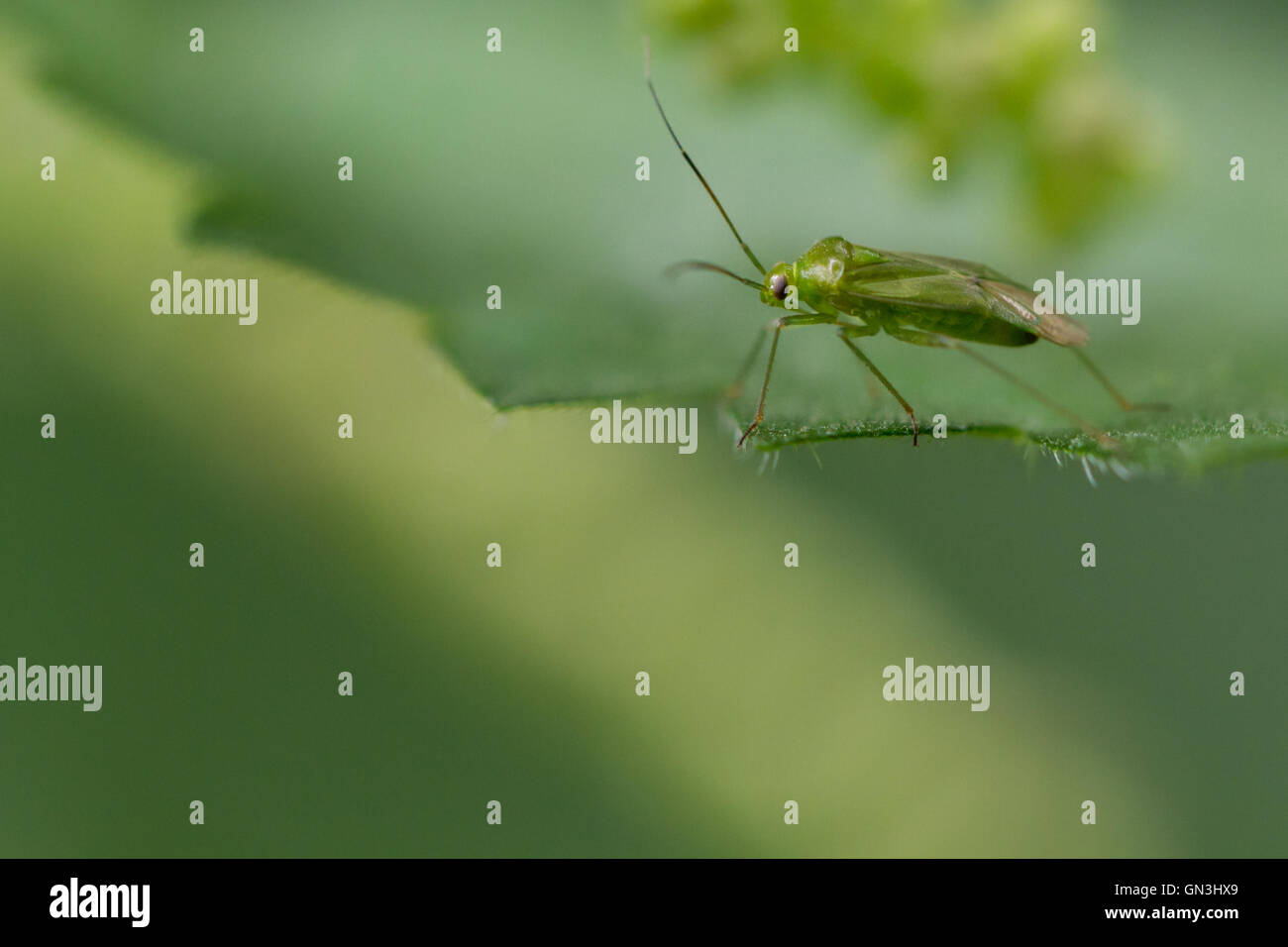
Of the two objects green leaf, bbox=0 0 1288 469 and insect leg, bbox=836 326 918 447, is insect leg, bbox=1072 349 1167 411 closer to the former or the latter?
green leaf, bbox=0 0 1288 469

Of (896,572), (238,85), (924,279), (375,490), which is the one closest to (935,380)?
(924,279)

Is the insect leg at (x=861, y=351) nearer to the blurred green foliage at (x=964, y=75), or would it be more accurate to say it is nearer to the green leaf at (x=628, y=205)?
the green leaf at (x=628, y=205)

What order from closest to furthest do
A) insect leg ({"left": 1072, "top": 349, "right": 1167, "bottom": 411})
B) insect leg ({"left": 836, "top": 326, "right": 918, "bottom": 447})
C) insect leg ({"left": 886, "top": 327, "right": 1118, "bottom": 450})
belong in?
insect leg ({"left": 886, "top": 327, "right": 1118, "bottom": 450}), insect leg ({"left": 1072, "top": 349, "right": 1167, "bottom": 411}), insect leg ({"left": 836, "top": 326, "right": 918, "bottom": 447})

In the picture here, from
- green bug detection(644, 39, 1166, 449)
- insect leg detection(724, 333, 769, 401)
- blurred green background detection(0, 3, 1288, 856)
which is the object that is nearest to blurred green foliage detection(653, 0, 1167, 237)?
blurred green background detection(0, 3, 1288, 856)

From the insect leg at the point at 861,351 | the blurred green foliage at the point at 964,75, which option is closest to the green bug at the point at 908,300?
the insect leg at the point at 861,351

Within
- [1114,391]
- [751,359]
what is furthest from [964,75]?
[751,359]

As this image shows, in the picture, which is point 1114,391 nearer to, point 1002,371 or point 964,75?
point 1002,371
